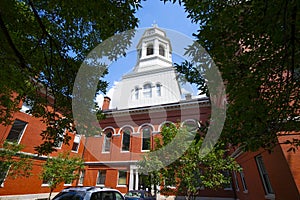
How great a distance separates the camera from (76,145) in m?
21.5

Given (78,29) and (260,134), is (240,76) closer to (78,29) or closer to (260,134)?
(260,134)

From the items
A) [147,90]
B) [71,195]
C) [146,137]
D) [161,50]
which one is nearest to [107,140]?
[146,137]

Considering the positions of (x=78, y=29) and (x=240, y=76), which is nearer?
(x=240, y=76)

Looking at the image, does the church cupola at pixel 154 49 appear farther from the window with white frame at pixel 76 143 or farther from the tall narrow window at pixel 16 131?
the tall narrow window at pixel 16 131

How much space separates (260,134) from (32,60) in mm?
6622

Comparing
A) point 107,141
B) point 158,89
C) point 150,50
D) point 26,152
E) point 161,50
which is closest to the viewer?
point 26,152

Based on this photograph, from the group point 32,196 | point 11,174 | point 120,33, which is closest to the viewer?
point 120,33

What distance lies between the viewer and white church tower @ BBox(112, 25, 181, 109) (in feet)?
79.5

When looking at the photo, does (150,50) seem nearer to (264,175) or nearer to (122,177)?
(122,177)

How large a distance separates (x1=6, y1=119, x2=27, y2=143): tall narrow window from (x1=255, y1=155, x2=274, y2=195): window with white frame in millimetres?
18364

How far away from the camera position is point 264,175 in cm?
874

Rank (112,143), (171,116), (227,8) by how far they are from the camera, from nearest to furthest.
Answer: (227,8)
(171,116)
(112,143)

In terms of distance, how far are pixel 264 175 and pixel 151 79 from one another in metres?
20.4

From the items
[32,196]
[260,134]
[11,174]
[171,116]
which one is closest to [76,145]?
[32,196]
